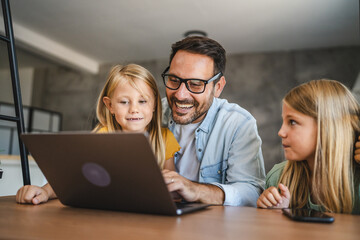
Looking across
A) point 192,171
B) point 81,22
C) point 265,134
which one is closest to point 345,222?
point 192,171

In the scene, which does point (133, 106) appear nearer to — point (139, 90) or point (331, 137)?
point (139, 90)

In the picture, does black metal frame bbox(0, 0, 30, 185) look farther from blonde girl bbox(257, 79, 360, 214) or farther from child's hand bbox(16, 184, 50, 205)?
blonde girl bbox(257, 79, 360, 214)

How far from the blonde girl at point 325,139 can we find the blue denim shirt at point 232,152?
169 millimetres

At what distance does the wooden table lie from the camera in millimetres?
528

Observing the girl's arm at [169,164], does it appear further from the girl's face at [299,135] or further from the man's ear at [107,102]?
the girl's face at [299,135]

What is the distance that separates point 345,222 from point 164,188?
1.25 feet

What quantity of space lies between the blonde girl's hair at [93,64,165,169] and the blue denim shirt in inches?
7.2

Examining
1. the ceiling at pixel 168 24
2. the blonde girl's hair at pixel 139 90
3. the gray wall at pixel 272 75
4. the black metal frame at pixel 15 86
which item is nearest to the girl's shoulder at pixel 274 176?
the blonde girl's hair at pixel 139 90

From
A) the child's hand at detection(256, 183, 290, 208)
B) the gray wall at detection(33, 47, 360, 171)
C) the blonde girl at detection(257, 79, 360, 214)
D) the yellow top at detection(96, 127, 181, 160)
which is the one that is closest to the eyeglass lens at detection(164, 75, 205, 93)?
the yellow top at detection(96, 127, 181, 160)

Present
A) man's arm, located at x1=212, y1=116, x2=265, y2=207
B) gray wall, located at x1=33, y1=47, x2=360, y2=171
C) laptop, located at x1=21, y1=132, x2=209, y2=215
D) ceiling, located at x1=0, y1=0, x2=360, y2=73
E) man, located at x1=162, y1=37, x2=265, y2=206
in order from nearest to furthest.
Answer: laptop, located at x1=21, y1=132, x2=209, y2=215 → man's arm, located at x1=212, y1=116, x2=265, y2=207 → man, located at x1=162, y1=37, x2=265, y2=206 → ceiling, located at x1=0, y1=0, x2=360, y2=73 → gray wall, located at x1=33, y1=47, x2=360, y2=171

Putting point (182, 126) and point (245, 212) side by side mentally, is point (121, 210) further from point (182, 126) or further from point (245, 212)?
point (182, 126)

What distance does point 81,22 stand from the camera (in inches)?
162

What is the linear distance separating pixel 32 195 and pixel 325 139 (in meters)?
0.91

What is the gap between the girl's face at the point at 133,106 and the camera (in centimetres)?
141
